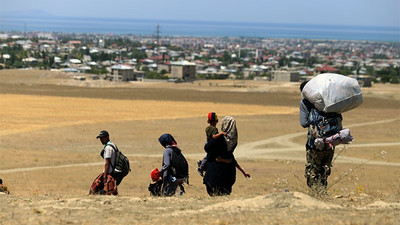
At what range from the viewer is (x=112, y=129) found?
33.0 metres

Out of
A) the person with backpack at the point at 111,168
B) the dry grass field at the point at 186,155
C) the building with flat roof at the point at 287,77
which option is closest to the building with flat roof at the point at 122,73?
the dry grass field at the point at 186,155

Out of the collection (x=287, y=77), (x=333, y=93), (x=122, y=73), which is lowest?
(x=287, y=77)

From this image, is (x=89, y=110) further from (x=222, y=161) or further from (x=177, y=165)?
(x=222, y=161)

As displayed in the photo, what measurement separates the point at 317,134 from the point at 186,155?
1614 centimetres

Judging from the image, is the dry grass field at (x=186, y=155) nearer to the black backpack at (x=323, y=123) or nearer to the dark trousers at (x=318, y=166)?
the dark trousers at (x=318, y=166)

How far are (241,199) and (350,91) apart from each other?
6.37 ft

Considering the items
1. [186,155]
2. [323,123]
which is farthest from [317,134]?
[186,155]

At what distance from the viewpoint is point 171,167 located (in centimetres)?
1000

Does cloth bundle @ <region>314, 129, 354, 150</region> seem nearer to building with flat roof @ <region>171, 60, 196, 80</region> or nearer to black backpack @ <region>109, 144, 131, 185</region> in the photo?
black backpack @ <region>109, 144, 131, 185</region>

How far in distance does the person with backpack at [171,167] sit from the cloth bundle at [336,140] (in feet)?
6.13

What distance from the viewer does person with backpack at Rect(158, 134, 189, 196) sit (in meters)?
9.92

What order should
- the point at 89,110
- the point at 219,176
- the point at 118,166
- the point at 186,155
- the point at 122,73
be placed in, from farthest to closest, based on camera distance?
the point at 122,73 < the point at 89,110 < the point at 186,155 < the point at 118,166 < the point at 219,176

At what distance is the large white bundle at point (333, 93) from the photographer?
9.26m

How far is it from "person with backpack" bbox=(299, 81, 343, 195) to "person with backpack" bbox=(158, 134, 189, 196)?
1.69 meters
